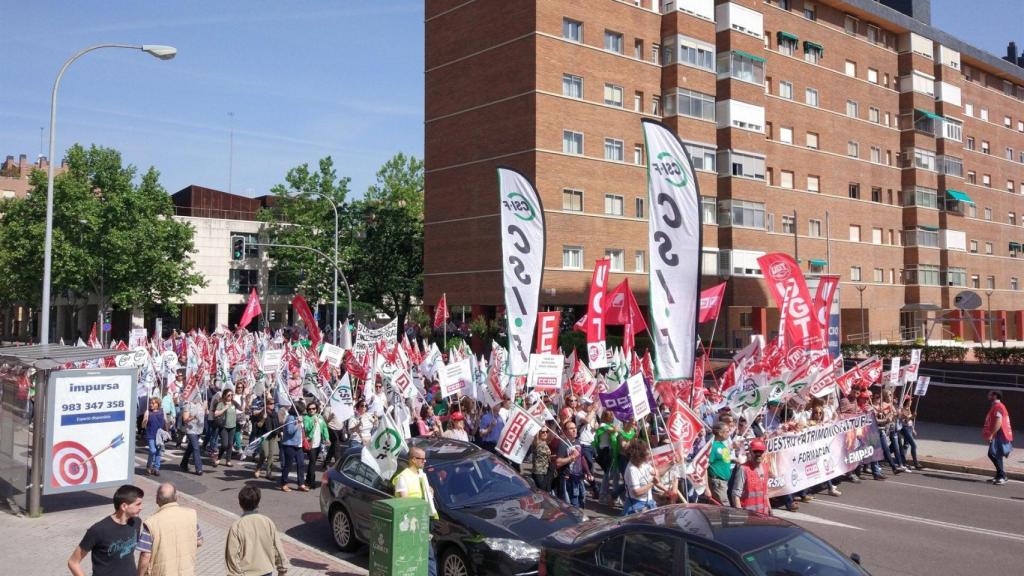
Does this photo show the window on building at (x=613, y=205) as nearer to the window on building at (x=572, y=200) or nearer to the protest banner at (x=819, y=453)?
the window on building at (x=572, y=200)

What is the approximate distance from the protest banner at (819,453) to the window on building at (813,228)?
110 ft

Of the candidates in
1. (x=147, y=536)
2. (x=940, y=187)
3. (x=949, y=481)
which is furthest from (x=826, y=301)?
(x=940, y=187)

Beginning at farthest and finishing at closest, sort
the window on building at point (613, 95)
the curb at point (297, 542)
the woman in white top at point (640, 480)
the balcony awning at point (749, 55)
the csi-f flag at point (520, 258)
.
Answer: the balcony awning at point (749, 55), the window on building at point (613, 95), the csi-f flag at point (520, 258), the woman in white top at point (640, 480), the curb at point (297, 542)

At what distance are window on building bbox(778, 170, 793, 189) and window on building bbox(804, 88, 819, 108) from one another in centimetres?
476

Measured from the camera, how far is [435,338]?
4034 centimetres

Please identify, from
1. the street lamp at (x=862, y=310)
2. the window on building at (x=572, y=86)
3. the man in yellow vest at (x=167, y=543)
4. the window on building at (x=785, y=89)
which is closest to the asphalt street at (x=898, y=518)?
the man in yellow vest at (x=167, y=543)

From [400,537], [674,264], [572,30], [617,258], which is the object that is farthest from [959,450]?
[572,30]

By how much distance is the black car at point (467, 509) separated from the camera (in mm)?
8031

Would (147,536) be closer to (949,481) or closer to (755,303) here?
(949,481)

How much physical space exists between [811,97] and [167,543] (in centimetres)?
4852

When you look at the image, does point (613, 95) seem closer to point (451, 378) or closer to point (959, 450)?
point (959, 450)

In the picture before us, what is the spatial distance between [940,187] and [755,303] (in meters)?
21.6

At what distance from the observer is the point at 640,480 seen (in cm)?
960

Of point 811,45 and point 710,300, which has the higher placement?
point 811,45
